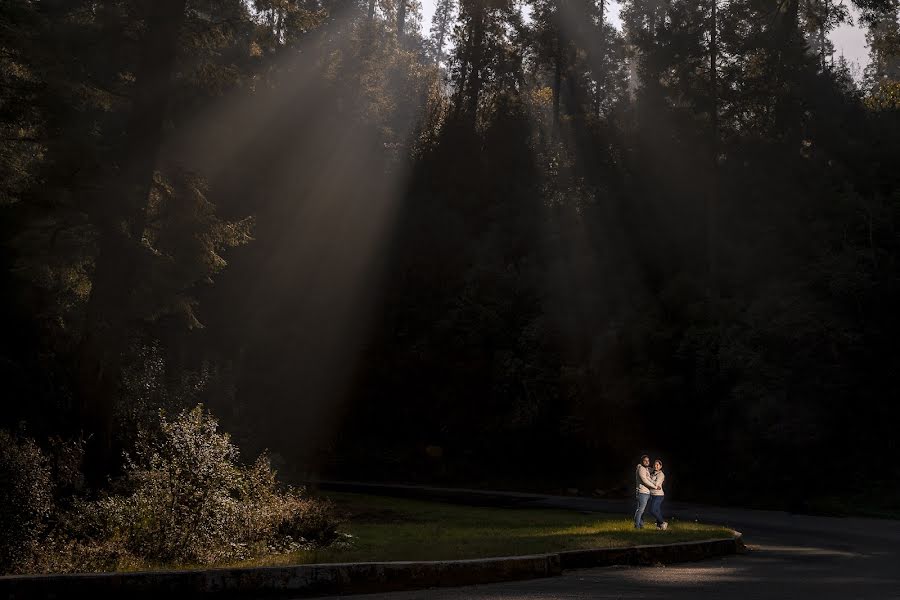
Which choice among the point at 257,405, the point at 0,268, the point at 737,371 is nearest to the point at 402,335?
the point at 257,405

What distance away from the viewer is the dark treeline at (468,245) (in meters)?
18.3

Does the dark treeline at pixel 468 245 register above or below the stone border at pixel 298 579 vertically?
above

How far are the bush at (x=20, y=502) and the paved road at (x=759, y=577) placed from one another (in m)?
3.86

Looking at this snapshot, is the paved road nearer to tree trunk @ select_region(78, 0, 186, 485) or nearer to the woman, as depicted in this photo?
the woman

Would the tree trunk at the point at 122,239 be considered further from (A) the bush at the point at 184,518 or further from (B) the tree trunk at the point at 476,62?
(B) the tree trunk at the point at 476,62

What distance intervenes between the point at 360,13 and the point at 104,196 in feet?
151

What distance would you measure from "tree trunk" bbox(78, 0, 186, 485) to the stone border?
7.02 metres

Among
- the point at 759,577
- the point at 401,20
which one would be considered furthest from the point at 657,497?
the point at 401,20

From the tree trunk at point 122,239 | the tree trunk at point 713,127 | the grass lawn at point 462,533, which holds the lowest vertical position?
the grass lawn at point 462,533

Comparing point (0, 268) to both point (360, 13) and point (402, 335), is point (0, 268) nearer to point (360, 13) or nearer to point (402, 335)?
point (402, 335)

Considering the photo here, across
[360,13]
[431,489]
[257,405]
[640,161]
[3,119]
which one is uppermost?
[360,13]

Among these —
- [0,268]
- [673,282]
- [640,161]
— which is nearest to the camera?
[0,268]

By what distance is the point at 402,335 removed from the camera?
49.2m

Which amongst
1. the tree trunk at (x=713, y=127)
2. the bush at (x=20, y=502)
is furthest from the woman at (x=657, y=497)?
the tree trunk at (x=713, y=127)
